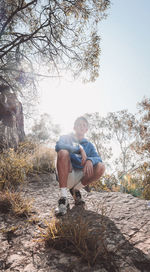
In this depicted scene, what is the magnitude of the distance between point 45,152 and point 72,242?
435cm

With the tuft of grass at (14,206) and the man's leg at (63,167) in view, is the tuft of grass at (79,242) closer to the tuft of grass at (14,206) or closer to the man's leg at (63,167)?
the tuft of grass at (14,206)

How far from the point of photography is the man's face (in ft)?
9.10

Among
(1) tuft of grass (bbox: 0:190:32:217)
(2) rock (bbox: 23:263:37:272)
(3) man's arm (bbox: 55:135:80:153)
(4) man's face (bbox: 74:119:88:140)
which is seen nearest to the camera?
(2) rock (bbox: 23:263:37:272)

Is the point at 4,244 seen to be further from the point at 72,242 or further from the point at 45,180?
the point at 45,180

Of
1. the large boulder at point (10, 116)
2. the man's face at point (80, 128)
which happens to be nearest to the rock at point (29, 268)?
the man's face at point (80, 128)

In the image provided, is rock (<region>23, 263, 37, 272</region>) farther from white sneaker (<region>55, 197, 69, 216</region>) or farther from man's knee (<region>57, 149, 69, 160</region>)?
man's knee (<region>57, 149, 69, 160</region>)

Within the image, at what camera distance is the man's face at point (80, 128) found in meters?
2.77

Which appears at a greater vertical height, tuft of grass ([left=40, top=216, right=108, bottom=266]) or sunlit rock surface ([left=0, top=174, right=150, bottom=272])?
tuft of grass ([left=40, top=216, right=108, bottom=266])

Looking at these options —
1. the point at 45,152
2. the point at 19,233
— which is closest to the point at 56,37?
the point at 45,152

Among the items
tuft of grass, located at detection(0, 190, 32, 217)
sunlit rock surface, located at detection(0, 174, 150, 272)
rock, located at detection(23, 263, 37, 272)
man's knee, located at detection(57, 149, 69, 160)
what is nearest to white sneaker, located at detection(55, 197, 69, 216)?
sunlit rock surface, located at detection(0, 174, 150, 272)

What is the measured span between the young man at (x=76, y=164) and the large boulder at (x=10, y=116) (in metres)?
4.02

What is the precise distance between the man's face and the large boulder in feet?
13.0

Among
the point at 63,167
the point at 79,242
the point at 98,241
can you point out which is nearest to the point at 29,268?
the point at 79,242

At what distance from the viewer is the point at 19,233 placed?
1.70 meters
